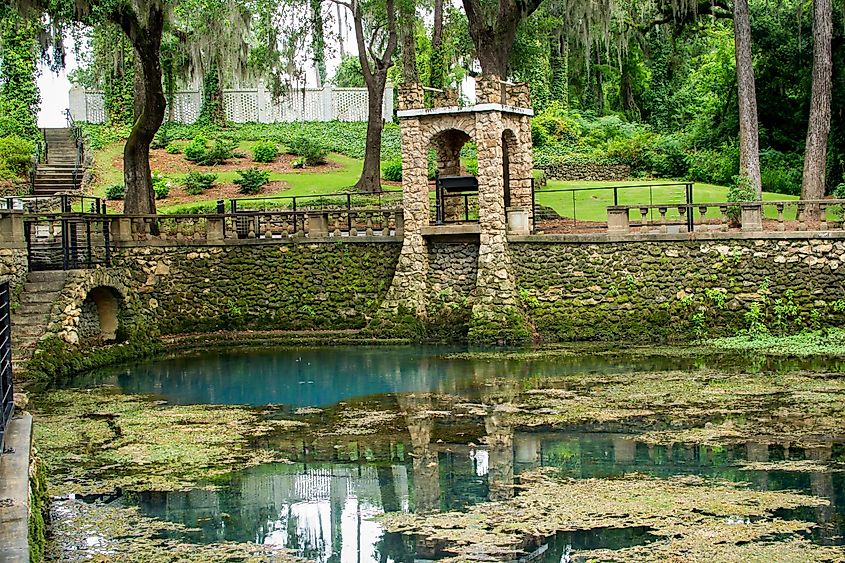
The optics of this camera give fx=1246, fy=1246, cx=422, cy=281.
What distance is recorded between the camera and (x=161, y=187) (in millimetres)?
37875

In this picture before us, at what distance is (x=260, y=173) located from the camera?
3794cm

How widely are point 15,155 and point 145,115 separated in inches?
381

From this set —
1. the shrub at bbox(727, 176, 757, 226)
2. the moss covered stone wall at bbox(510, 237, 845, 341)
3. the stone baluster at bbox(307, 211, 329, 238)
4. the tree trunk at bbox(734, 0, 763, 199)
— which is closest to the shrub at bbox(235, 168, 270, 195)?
the stone baluster at bbox(307, 211, 329, 238)

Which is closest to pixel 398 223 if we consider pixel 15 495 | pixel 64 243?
pixel 64 243

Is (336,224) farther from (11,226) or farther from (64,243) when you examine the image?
(11,226)

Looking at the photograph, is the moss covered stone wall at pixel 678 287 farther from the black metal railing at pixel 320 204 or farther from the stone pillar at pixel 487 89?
the black metal railing at pixel 320 204

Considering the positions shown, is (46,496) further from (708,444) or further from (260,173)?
(260,173)

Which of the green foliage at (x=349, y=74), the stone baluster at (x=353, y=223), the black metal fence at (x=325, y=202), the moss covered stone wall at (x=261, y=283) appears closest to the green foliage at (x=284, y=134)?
the black metal fence at (x=325, y=202)

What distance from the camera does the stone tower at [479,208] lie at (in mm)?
26375

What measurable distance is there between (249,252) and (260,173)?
9554 millimetres

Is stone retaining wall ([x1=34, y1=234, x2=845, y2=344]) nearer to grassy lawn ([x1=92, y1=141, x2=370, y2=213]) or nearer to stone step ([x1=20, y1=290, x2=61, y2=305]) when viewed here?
stone step ([x1=20, y1=290, x2=61, y2=305])

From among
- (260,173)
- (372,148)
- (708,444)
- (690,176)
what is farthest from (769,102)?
(708,444)

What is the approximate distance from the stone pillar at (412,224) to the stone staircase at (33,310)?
7124mm

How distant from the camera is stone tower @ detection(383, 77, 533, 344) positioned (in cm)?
2638
